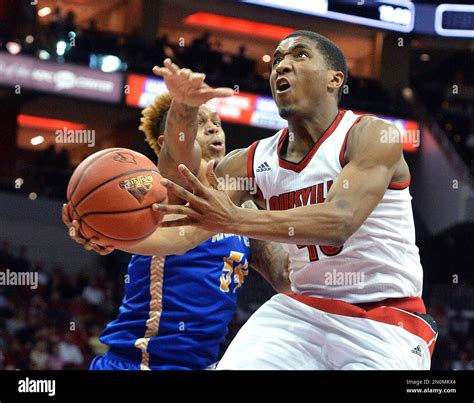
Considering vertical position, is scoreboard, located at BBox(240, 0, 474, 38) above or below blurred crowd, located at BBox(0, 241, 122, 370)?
above

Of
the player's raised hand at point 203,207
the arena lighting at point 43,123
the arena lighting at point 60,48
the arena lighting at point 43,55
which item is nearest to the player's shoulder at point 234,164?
the player's raised hand at point 203,207

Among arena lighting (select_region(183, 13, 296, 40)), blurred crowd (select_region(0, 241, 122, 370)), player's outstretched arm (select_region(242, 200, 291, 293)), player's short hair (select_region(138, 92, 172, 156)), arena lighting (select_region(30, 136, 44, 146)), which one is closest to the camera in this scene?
player's outstretched arm (select_region(242, 200, 291, 293))

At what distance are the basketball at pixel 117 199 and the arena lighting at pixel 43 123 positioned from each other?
1044 cm

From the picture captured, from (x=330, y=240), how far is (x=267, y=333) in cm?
56

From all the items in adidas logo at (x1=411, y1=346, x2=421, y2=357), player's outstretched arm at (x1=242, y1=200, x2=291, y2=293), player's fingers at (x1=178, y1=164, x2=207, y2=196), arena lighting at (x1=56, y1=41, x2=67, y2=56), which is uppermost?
arena lighting at (x1=56, y1=41, x2=67, y2=56)

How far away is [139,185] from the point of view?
9.23 ft

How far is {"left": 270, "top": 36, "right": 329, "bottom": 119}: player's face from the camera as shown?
325cm

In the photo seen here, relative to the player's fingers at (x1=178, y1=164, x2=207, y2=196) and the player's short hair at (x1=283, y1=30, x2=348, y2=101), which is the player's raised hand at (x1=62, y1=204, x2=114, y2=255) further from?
the player's short hair at (x1=283, y1=30, x2=348, y2=101)

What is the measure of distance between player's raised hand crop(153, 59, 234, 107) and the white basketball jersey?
1.41ft

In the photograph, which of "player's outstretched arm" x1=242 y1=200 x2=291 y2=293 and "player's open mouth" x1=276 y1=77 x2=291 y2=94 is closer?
"player's open mouth" x1=276 y1=77 x2=291 y2=94

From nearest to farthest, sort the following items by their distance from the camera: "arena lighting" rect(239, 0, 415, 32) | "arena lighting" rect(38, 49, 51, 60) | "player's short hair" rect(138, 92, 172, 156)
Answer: "player's short hair" rect(138, 92, 172, 156) < "arena lighting" rect(38, 49, 51, 60) < "arena lighting" rect(239, 0, 415, 32)

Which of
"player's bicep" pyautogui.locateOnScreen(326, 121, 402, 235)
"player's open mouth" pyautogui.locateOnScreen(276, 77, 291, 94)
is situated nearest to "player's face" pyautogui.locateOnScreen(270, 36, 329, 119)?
"player's open mouth" pyautogui.locateOnScreen(276, 77, 291, 94)
